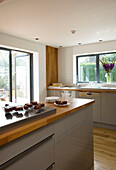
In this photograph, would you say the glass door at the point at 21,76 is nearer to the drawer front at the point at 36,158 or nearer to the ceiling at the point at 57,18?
the ceiling at the point at 57,18

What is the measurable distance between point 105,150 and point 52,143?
1.61 metres

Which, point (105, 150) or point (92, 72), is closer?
point (105, 150)

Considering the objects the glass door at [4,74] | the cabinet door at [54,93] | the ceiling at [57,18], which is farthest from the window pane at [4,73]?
the cabinet door at [54,93]

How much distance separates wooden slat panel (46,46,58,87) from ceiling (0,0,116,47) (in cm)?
121

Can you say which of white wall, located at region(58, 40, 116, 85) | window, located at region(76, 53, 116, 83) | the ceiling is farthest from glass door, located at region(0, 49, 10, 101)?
window, located at region(76, 53, 116, 83)

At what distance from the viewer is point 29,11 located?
2.27 metres

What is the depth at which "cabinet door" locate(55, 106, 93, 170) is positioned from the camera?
1352 mm

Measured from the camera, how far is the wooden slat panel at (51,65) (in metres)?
4.71

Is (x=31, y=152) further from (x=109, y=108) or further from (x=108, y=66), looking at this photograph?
(x=108, y=66)

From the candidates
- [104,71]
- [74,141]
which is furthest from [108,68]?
[74,141]

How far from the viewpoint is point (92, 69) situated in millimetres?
4695

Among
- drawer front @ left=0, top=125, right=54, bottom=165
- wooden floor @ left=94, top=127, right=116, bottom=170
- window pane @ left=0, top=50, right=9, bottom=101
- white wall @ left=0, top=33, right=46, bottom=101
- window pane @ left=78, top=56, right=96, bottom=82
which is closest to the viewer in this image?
drawer front @ left=0, top=125, right=54, bottom=165

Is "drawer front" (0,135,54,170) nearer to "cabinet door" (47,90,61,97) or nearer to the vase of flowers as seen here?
"cabinet door" (47,90,61,97)

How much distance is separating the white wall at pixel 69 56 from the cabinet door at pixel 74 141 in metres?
2.84
